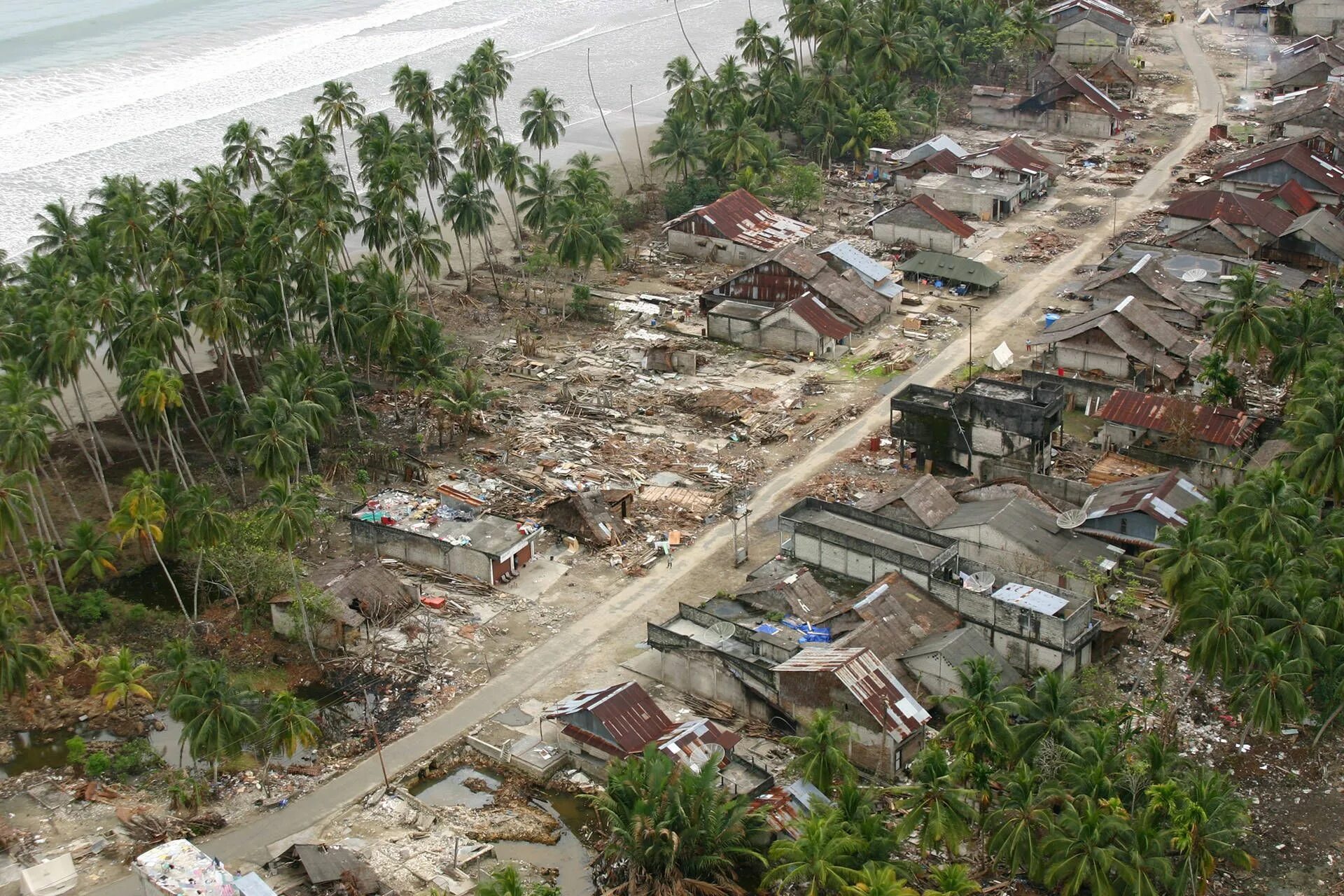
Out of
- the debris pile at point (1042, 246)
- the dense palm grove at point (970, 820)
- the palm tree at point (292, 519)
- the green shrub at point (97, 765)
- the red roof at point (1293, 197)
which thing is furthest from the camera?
the debris pile at point (1042, 246)

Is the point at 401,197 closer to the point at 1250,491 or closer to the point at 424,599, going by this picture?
the point at 424,599

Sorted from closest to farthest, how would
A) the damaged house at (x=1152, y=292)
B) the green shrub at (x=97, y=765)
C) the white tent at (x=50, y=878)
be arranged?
the white tent at (x=50, y=878) → the green shrub at (x=97, y=765) → the damaged house at (x=1152, y=292)

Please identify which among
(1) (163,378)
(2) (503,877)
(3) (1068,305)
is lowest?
(3) (1068,305)

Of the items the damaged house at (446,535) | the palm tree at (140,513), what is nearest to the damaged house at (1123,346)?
the damaged house at (446,535)

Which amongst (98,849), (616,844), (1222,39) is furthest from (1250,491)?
(1222,39)

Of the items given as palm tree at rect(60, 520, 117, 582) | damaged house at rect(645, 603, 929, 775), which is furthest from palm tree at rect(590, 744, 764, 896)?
palm tree at rect(60, 520, 117, 582)

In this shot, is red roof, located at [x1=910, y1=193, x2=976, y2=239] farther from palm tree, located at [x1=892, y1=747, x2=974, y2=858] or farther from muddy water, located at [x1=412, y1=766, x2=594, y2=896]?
palm tree, located at [x1=892, y1=747, x2=974, y2=858]

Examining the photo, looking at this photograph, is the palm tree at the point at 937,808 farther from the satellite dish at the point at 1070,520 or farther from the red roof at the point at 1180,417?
the red roof at the point at 1180,417
